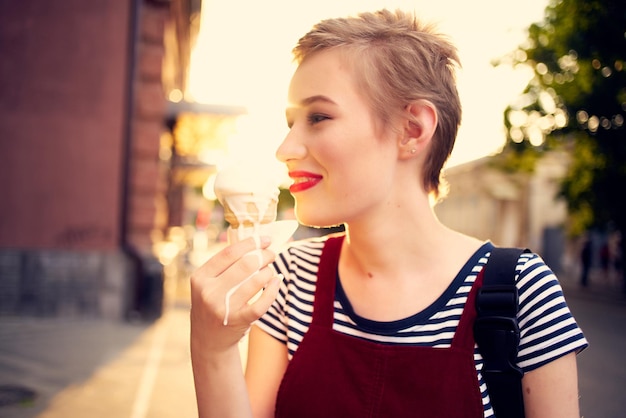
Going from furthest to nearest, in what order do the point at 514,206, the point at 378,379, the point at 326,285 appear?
the point at 514,206 → the point at 326,285 → the point at 378,379

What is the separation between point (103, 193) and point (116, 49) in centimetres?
234

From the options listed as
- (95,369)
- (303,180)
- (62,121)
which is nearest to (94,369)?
(95,369)

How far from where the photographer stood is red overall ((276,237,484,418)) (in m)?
1.68

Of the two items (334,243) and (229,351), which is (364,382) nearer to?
(229,351)

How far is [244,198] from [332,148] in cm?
34

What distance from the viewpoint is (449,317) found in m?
1.78

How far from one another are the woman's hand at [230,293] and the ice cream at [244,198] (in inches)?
6.7

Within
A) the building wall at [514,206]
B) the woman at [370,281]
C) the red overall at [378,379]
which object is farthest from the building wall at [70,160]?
the building wall at [514,206]

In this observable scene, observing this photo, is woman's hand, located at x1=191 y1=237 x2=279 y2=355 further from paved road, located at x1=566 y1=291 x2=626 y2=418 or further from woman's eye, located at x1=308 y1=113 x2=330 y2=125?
paved road, located at x1=566 y1=291 x2=626 y2=418

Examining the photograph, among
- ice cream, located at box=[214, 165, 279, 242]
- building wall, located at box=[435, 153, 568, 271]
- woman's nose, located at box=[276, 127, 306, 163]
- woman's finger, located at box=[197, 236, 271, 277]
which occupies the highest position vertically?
woman's nose, located at box=[276, 127, 306, 163]

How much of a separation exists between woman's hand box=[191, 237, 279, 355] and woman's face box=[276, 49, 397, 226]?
29 centimetres

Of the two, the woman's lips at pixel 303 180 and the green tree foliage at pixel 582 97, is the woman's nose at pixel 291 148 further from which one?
the green tree foliage at pixel 582 97

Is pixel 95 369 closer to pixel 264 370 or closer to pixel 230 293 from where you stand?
pixel 264 370

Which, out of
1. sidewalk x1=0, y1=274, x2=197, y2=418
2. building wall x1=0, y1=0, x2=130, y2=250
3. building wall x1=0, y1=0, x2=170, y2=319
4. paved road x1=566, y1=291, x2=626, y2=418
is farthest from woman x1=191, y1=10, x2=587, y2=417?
building wall x1=0, y1=0, x2=130, y2=250
